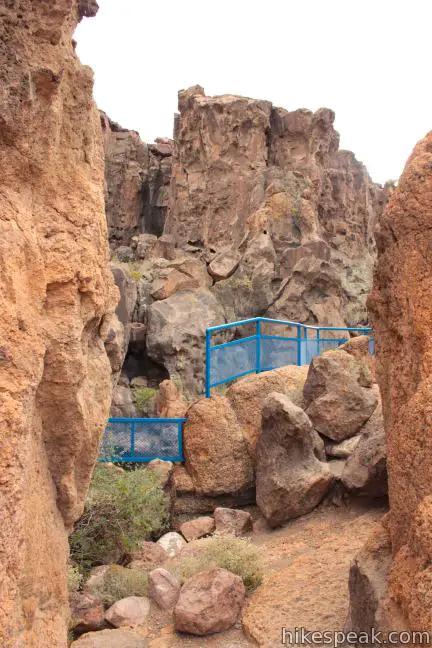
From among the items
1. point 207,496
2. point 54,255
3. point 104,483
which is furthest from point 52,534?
point 207,496

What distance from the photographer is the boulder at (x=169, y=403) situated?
9961mm

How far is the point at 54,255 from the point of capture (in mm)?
3105

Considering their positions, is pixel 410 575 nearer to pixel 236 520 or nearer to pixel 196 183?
pixel 236 520

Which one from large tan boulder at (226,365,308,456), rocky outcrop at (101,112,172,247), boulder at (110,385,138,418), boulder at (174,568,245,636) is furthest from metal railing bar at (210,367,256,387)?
rocky outcrop at (101,112,172,247)

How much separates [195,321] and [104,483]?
27.4 feet

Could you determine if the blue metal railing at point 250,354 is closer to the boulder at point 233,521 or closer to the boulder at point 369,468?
the boulder at point 233,521

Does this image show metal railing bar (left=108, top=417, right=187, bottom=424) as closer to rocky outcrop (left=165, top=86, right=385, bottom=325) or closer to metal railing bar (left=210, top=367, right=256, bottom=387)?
metal railing bar (left=210, top=367, right=256, bottom=387)

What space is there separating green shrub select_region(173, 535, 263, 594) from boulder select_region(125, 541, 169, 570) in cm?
76

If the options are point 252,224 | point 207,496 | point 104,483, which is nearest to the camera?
point 104,483

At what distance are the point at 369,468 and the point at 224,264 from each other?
11794mm

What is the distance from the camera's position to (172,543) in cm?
708

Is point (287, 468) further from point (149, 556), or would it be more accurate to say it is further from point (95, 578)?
point (95, 578)

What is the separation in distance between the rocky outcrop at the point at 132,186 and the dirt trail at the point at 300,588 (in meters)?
18.3

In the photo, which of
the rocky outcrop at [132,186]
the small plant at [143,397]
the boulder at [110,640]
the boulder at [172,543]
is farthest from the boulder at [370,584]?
the rocky outcrop at [132,186]
